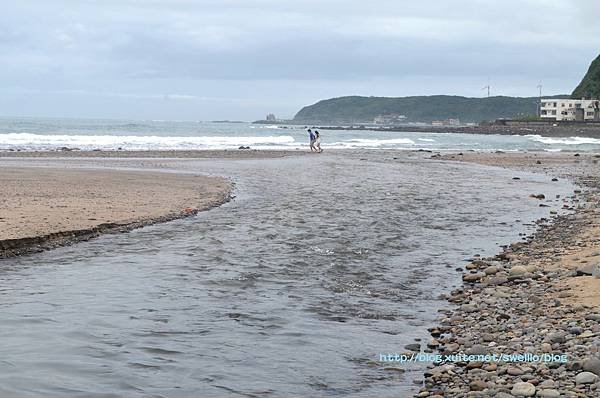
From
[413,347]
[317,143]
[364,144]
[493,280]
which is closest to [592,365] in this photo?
[413,347]

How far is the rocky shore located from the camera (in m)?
5.51

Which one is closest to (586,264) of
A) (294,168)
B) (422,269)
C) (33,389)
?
(422,269)

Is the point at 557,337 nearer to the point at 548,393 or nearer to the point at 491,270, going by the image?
the point at 548,393

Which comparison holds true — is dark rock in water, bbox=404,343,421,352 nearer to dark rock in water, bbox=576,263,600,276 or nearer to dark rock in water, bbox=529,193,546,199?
dark rock in water, bbox=576,263,600,276

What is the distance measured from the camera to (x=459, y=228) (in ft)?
48.9

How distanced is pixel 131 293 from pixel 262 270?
2.26m

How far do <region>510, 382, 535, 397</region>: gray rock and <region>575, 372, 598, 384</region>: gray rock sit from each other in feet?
1.28

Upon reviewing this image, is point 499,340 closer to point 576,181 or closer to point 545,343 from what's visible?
point 545,343

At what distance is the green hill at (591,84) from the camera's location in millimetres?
145900

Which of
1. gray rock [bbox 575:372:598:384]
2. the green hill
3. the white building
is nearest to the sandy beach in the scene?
gray rock [bbox 575:372:598:384]

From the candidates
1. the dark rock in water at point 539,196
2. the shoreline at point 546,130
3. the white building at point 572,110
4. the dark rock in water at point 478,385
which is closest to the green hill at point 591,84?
the white building at point 572,110

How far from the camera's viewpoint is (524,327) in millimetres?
7047

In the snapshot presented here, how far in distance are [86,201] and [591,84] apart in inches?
5988

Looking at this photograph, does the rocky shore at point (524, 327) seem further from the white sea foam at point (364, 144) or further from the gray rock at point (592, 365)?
the white sea foam at point (364, 144)
